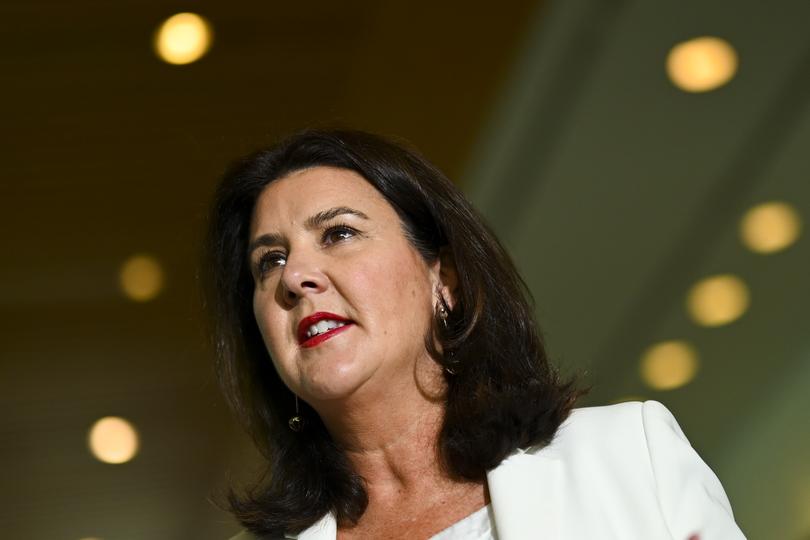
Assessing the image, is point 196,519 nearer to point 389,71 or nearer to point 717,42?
point 389,71

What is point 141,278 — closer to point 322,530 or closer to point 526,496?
point 322,530

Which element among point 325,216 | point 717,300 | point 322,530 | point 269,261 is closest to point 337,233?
point 325,216

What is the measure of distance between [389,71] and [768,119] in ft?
3.20

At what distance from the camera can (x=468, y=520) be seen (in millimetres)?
1902

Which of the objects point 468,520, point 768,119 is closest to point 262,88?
point 768,119

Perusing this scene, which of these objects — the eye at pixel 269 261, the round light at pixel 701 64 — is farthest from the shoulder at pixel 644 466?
the round light at pixel 701 64

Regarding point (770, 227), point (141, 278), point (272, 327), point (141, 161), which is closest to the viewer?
point (272, 327)

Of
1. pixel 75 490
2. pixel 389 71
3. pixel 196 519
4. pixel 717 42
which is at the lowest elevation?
pixel 196 519

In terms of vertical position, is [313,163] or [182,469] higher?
[313,163]

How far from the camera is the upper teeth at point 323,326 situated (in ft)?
6.67

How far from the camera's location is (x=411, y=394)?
6.87 feet

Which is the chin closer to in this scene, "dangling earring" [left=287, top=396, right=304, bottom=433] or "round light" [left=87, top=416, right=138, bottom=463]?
"dangling earring" [left=287, top=396, right=304, bottom=433]

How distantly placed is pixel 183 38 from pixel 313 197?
126 centimetres

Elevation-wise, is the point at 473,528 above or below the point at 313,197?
below
